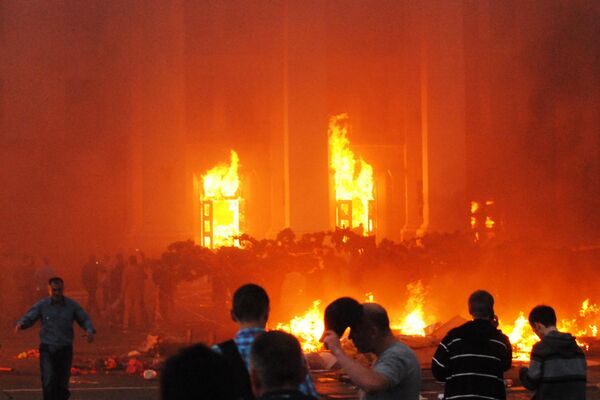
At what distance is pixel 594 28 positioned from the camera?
2336 centimetres

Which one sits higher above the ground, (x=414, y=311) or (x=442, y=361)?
(x=442, y=361)

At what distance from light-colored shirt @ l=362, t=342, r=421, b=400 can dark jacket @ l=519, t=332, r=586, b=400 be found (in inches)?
40.6

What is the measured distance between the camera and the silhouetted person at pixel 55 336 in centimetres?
901

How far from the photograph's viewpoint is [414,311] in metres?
15.6

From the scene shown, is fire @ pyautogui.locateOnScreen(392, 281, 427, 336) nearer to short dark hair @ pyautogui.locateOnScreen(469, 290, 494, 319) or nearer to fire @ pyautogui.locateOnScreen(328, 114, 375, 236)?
short dark hair @ pyautogui.locateOnScreen(469, 290, 494, 319)

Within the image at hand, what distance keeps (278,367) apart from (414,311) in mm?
12309

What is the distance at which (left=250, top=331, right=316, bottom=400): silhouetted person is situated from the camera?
349 cm

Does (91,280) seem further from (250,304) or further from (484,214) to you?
(250,304)

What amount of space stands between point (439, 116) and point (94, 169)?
322 inches

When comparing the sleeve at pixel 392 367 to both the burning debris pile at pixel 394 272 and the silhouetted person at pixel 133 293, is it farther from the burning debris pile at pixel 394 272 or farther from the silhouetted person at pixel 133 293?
the silhouetted person at pixel 133 293

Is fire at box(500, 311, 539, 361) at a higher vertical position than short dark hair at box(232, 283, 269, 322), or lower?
lower

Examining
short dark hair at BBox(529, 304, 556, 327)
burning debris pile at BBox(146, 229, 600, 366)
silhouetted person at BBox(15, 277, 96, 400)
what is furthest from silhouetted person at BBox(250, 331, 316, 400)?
burning debris pile at BBox(146, 229, 600, 366)

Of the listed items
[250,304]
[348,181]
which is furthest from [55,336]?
[348,181]

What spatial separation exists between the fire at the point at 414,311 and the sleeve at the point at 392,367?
408 inches
